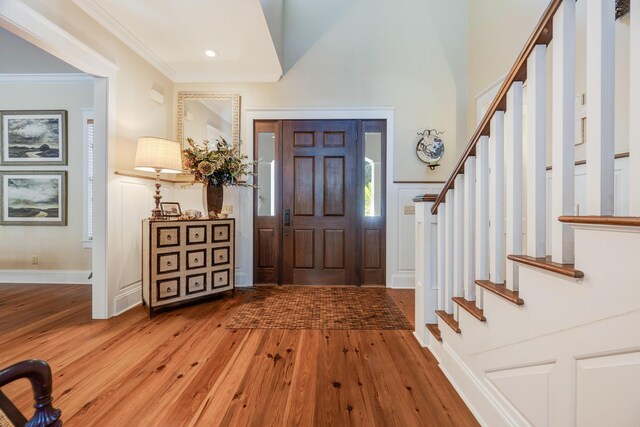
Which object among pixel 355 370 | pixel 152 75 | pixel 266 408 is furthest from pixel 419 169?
pixel 152 75

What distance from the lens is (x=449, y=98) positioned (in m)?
3.51

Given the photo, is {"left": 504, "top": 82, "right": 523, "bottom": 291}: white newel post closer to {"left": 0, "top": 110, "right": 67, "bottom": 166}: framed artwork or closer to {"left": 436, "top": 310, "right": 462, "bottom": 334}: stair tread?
{"left": 436, "top": 310, "right": 462, "bottom": 334}: stair tread

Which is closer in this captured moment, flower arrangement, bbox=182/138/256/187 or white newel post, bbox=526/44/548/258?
white newel post, bbox=526/44/548/258

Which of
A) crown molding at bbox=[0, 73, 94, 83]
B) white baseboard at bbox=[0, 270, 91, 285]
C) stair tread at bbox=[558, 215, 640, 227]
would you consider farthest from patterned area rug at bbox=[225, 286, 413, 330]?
crown molding at bbox=[0, 73, 94, 83]

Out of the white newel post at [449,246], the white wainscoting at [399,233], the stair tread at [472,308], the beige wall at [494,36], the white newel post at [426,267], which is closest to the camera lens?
the stair tread at [472,308]

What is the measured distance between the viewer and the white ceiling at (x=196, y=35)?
2.26 meters

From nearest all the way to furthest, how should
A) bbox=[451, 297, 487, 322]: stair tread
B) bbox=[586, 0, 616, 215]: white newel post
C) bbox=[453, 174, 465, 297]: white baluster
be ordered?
bbox=[586, 0, 616, 215]: white newel post < bbox=[451, 297, 487, 322]: stair tread < bbox=[453, 174, 465, 297]: white baluster

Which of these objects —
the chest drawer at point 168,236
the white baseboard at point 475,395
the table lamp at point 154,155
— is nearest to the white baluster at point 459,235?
the white baseboard at point 475,395

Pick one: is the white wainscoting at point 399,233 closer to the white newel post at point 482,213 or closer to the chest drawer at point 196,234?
the white newel post at point 482,213

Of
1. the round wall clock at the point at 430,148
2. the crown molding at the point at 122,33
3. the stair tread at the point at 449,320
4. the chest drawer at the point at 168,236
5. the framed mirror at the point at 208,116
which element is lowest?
the stair tread at the point at 449,320

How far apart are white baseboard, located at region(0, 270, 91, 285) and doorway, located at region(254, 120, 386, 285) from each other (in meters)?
2.29

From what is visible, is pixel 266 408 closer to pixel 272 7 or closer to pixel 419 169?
pixel 419 169

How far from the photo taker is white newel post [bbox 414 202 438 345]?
1947 millimetres

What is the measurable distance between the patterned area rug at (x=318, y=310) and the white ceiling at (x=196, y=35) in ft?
8.92
